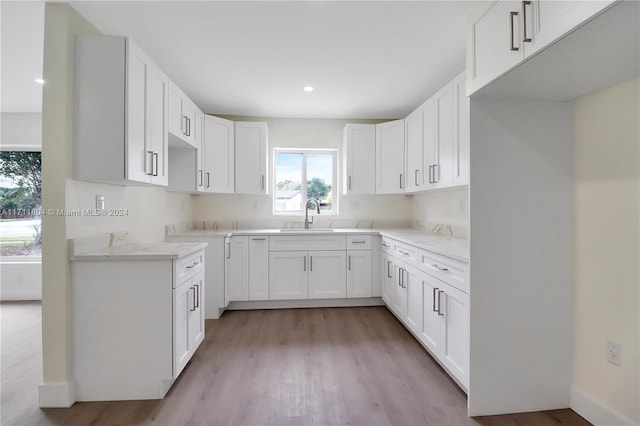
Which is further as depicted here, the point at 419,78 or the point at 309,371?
the point at 419,78

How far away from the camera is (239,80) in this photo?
2.86 metres

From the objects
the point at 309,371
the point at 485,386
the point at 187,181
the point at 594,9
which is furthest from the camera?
the point at 187,181

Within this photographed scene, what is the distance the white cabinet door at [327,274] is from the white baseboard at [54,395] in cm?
222

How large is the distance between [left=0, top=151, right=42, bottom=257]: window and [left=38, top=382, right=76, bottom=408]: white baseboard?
281 cm

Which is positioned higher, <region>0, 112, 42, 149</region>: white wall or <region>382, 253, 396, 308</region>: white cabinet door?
<region>0, 112, 42, 149</region>: white wall

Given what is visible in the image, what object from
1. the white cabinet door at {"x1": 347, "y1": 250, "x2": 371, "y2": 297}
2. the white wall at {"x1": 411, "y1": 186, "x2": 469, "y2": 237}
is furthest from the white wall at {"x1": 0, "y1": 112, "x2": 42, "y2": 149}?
the white wall at {"x1": 411, "y1": 186, "x2": 469, "y2": 237}

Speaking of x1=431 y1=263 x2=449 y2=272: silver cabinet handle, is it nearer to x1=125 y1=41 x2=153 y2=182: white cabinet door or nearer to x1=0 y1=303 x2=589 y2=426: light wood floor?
x1=0 y1=303 x2=589 y2=426: light wood floor

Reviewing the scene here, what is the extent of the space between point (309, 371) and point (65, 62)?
2.61 metres

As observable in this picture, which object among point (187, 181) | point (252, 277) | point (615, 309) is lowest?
point (252, 277)

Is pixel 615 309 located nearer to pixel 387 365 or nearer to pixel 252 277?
pixel 387 365

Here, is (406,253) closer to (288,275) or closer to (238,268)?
(288,275)

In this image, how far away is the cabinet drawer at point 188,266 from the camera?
194 cm

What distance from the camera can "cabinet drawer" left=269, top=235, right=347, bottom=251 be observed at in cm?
342

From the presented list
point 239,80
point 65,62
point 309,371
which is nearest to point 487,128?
point 309,371
